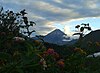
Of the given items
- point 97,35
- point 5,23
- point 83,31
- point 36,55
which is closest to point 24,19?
point 5,23

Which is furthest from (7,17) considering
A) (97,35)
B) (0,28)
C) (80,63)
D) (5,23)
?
(97,35)

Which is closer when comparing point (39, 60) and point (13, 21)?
point (39, 60)

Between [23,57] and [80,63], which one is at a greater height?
[23,57]

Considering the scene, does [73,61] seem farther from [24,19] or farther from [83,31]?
[24,19]

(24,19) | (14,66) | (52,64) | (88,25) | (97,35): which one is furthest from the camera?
(97,35)

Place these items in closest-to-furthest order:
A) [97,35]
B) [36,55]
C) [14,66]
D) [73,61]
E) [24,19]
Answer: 1. [14,66]
2. [36,55]
3. [73,61]
4. [24,19]
5. [97,35]

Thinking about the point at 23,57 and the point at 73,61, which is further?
the point at 73,61

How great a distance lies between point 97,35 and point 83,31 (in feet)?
43.8

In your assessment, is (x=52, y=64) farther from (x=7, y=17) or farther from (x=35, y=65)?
(x=7, y=17)

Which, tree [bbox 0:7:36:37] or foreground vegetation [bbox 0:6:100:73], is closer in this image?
foreground vegetation [bbox 0:6:100:73]

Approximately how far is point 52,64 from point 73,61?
55 cm

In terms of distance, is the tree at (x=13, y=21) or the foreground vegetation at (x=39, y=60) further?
the tree at (x=13, y=21)

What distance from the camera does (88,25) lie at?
33.3 feet

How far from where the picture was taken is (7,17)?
1170 cm
